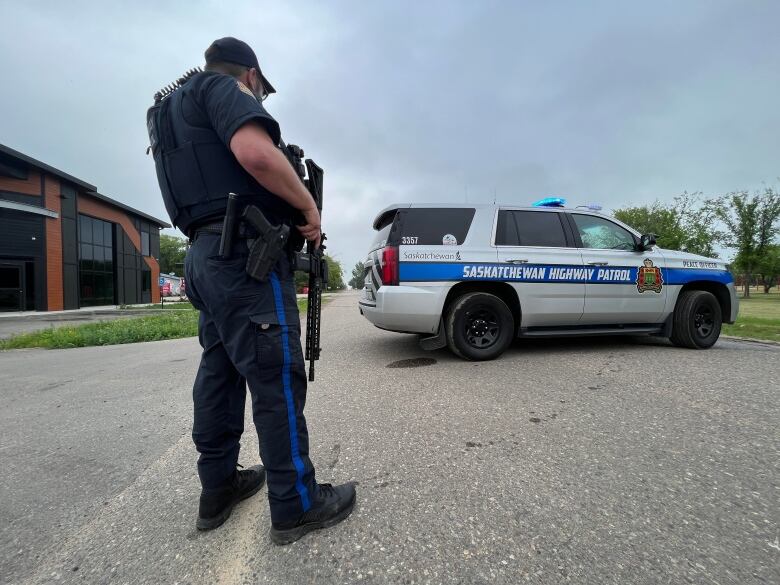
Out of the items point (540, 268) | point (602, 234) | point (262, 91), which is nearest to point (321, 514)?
point (262, 91)

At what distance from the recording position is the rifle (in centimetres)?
174

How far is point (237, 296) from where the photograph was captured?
4.57 ft

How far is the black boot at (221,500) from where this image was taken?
150 centimetres

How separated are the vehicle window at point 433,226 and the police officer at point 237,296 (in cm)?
264

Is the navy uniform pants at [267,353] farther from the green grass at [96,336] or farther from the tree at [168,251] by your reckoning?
the tree at [168,251]

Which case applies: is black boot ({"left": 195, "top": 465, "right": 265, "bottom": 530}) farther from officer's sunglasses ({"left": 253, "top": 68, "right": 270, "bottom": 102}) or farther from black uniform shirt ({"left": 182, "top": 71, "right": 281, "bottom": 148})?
officer's sunglasses ({"left": 253, "top": 68, "right": 270, "bottom": 102})

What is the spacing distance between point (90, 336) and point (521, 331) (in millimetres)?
8267

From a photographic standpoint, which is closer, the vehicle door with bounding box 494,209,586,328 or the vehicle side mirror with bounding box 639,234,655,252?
the vehicle door with bounding box 494,209,586,328

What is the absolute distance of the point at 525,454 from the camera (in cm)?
203

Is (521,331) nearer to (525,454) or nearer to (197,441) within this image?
(525,454)

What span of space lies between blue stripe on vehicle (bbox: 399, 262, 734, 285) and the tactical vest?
2.66 m

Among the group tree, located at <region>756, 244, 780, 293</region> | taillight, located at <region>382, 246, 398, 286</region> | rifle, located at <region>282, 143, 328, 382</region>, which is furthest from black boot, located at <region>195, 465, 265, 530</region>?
tree, located at <region>756, 244, 780, 293</region>

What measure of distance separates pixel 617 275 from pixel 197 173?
487 centimetres

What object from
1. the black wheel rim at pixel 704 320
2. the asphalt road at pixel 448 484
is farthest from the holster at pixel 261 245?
the black wheel rim at pixel 704 320
